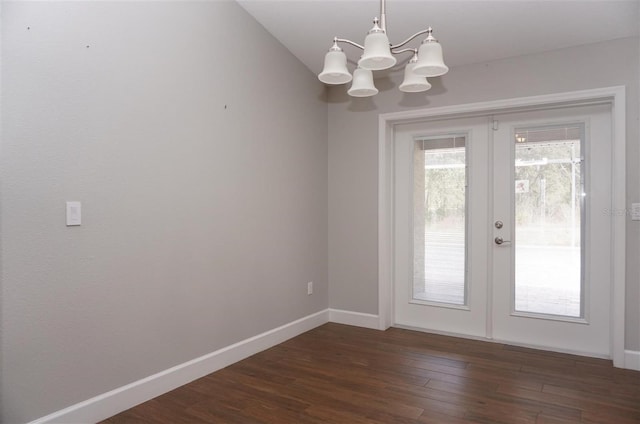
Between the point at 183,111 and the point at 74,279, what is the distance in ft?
4.20

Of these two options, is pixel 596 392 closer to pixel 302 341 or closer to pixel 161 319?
pixel 302 341

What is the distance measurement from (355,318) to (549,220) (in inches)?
80.4

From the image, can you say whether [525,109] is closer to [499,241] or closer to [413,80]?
[499,241]

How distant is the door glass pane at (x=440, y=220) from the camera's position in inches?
156

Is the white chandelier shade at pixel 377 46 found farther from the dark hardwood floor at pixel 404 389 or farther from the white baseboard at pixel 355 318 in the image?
the white baseboard at pixel 355 318

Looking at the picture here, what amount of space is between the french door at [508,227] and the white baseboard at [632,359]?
223mm

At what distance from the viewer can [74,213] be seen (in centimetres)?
223

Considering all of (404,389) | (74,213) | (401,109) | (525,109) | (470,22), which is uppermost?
(470,22)

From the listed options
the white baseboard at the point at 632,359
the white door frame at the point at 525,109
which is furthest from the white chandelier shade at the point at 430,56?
the white baseboard at the point at 632,359

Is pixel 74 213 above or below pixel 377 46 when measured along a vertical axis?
below

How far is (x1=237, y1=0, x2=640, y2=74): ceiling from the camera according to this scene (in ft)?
9.50

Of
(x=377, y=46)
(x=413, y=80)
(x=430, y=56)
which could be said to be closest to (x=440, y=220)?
(x=413, y=80)

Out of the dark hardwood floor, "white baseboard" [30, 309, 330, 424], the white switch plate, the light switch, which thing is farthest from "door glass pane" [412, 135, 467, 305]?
the light switch

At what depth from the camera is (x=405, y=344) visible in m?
3.71
